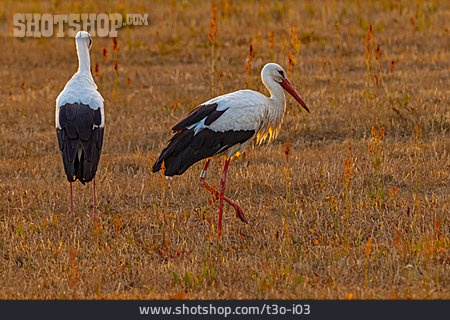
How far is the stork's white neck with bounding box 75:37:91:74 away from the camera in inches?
333

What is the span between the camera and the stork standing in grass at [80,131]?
741cm

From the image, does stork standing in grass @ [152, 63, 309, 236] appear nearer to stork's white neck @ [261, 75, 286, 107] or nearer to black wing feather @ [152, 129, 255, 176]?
black wing feather @ [152, 129, 255, 176]

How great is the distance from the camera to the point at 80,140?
752 cm

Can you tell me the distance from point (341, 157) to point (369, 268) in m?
2.89

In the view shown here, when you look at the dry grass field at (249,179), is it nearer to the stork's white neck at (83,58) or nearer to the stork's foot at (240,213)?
the stork's foot at (240,213)

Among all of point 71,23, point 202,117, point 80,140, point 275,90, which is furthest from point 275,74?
point 71,23

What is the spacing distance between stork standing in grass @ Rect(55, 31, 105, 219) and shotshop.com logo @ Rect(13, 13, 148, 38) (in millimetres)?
7258

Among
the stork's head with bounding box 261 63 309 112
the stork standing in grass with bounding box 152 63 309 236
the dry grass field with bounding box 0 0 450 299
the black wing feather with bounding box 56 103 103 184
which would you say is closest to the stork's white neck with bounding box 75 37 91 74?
the black wing feather with bounding box 56 103 103 184

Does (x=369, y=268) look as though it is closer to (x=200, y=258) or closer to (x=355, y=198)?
(x=200, y=258)

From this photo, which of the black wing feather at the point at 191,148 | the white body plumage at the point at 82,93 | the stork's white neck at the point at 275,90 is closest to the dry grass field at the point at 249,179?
the black wing feather at the point at 191,148

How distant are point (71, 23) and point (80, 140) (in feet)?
27.8

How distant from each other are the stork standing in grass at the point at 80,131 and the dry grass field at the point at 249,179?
407 mm

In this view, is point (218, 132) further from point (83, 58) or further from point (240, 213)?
point (83, 58)
